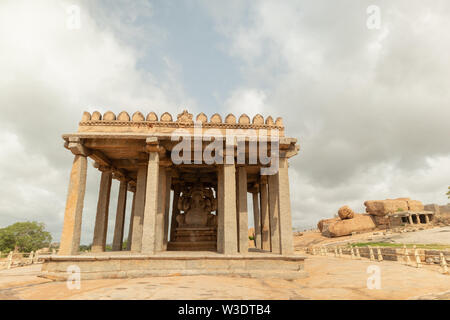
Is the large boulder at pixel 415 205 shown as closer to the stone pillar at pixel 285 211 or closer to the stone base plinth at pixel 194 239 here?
the stone base plinth at pixel 194 239

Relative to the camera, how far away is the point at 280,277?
9.87 m

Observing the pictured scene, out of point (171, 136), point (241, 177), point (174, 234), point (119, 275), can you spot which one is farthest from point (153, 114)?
point (174, 234)

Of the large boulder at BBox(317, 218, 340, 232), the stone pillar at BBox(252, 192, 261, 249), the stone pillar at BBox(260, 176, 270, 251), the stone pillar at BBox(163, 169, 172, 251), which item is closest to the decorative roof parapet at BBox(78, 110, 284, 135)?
the stone pillar at BBox(163, 169, 172, 251)

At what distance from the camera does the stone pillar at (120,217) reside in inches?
642

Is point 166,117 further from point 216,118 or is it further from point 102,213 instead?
point 102,213

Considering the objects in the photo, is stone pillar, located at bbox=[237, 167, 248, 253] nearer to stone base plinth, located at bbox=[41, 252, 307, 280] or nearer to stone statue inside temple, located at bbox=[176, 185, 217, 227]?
stone base plinth, located at bbox=[41, 252, 307, 280]

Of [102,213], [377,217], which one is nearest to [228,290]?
[102,213]

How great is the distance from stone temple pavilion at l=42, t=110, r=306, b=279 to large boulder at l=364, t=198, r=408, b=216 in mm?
53197

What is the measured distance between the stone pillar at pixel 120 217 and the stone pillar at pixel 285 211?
10.9 meters

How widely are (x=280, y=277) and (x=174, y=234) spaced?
8.92m

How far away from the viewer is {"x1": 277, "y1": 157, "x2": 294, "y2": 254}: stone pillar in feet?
35.5

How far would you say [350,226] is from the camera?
53406 millimetres

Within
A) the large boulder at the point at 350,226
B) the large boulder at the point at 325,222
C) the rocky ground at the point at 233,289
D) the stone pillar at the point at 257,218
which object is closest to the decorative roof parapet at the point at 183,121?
the rocky ground at the point at 233,289
